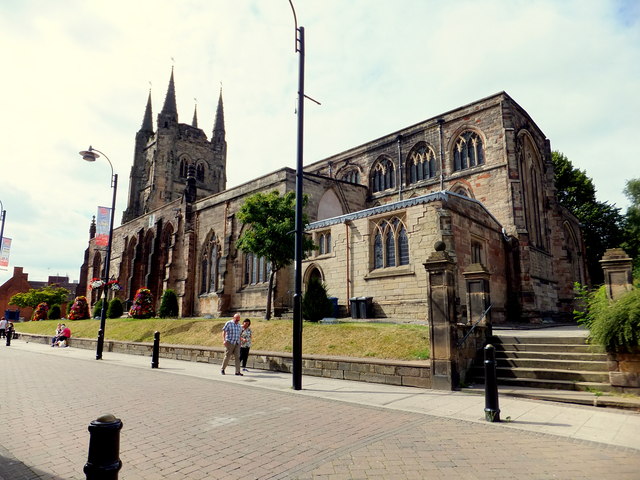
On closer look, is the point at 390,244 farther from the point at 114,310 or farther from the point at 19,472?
the point at 114,310

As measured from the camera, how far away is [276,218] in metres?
19.1

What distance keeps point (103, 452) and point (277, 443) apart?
116 inches

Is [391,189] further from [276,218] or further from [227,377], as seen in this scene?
[227,377]

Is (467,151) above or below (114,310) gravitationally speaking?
above

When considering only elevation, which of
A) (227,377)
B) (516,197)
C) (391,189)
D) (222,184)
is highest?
(222,184)

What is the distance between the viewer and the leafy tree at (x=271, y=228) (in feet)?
60.9

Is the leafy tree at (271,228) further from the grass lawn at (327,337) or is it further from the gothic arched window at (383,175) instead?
the gothic arched window at (383,175)

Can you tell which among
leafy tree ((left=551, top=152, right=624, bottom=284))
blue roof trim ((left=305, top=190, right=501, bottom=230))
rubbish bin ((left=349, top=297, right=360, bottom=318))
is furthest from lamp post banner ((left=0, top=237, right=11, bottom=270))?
leafy tree ((left=551, top=152, right=624, bottom=284))

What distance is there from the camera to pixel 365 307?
18.5m

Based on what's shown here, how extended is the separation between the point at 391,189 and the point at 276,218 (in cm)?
1591

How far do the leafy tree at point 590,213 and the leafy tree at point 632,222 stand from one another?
0.75 meters

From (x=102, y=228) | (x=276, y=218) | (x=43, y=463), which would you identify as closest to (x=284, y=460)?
(x=43, y=463)

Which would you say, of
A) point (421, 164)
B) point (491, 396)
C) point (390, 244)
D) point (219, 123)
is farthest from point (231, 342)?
point (219, 123)

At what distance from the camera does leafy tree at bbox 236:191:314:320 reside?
18.6 meters
